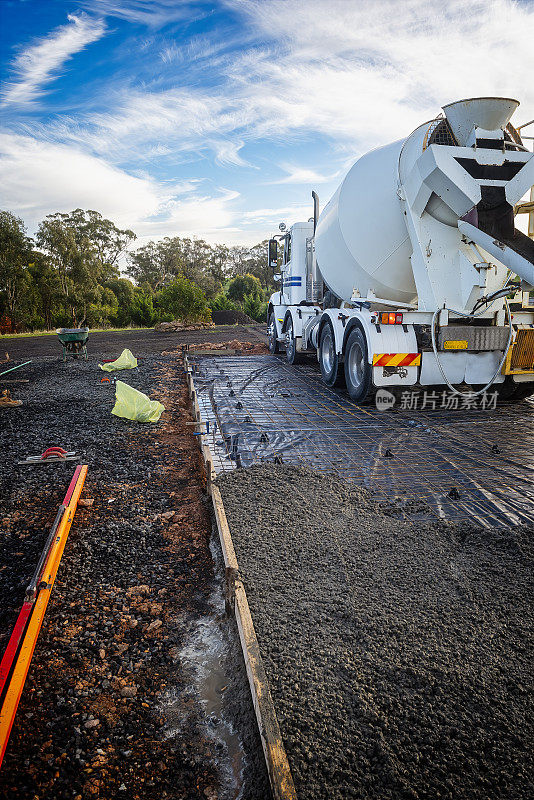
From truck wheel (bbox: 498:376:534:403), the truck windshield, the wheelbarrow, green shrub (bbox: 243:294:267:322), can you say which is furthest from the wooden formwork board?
green shrub (bbox: 243:294:267:322)

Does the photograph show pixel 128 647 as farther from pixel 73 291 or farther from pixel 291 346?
pixel 73 291

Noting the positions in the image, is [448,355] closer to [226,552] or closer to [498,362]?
[498,362]

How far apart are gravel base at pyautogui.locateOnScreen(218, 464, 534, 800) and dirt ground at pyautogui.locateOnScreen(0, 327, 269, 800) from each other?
0.86 ft

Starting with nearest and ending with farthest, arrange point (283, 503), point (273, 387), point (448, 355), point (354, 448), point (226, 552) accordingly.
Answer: point (226, 552)
point (283, 503)
point (354, 448)
point (448, 355)
point (273, 387)

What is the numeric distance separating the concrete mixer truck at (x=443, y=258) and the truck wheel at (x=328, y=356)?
0.44m

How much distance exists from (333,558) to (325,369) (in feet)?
20.4

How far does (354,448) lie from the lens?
5602 mm

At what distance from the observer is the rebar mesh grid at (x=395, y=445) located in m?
4.32

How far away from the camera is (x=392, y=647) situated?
2.48 m

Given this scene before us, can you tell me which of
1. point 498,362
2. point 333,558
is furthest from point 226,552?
point 498,362

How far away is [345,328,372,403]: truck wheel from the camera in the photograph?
7.05 m

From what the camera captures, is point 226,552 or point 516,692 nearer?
point 516,692

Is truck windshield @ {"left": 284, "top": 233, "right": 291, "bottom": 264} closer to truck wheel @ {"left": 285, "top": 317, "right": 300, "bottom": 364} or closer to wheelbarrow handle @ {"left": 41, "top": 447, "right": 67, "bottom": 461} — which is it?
truck wheel @ {"left": 285, "top": 317, "right": 300, "bottom": 364}

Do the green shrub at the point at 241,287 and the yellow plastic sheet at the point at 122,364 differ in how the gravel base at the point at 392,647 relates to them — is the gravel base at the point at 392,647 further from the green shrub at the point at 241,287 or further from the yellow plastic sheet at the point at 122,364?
the green shrub at the point at 241,287
